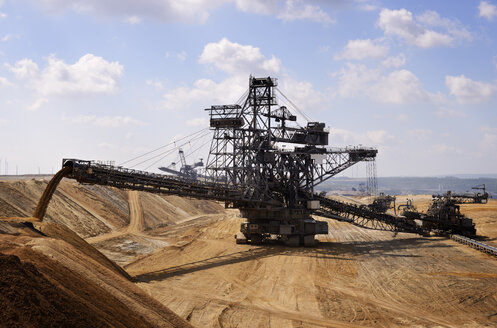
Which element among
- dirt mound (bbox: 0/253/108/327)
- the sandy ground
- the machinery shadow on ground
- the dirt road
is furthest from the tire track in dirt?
dirt mound (bbox: 0/253/108/327)

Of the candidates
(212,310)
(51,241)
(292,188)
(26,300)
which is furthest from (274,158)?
(26,300)

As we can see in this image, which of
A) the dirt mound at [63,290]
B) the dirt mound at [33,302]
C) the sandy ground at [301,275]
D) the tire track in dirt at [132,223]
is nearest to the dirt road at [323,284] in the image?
the sandy ground at [301,275]

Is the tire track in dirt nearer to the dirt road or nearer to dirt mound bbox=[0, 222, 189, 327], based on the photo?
the dirt road

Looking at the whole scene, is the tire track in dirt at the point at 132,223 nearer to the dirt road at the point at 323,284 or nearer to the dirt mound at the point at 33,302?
the dirt road at the point at 323,284

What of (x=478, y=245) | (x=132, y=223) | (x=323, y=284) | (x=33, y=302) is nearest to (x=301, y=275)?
(x=323, y=284)

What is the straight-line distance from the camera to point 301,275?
30.2 meters

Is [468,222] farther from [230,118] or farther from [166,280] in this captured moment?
[166,280]

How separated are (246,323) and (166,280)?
9047mm

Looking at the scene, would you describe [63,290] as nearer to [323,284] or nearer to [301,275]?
[323,284]

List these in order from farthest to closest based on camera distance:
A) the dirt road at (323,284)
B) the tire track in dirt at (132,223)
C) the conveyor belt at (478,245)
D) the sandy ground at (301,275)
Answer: the tire track in dirt at (132,223) → the conveyor belt at (478,245) → the sandy ground at (301,275) → the dirt road at (323,284)

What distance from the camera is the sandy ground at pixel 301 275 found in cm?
2147

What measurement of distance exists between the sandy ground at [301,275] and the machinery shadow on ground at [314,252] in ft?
0.32

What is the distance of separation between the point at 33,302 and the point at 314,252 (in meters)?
30.7

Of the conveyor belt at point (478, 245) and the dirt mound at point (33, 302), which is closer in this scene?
the dirt mound at point (33, 302)
